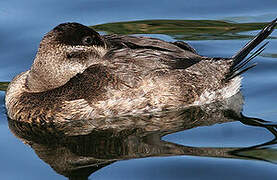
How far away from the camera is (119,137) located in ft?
27.3

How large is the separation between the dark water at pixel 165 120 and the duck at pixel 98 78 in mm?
274

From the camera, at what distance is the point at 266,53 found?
10633 mm

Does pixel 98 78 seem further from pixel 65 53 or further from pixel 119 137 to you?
pixel 119 137

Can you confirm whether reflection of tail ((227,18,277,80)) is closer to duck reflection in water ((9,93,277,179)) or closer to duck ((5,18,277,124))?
duck reflection in water ((9,93,277,179))

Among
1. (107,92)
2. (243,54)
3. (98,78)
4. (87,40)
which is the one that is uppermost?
(87,40)

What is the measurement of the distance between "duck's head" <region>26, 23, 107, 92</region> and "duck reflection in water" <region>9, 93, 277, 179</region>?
54cm

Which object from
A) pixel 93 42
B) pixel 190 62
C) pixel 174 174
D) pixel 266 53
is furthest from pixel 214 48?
pixel 174 174

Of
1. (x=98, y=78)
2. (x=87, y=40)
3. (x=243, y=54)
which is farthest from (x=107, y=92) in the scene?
(x=243, y=54)

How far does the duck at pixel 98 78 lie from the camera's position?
8.74 metres

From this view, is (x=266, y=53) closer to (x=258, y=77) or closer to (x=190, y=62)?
(x=258, y=77)

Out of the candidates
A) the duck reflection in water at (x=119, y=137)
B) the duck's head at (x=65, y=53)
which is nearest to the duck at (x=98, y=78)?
the duck's head at (x=65, y=53)

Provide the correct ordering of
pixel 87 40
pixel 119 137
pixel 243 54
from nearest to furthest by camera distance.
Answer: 1. pixel 119 137
2. pixel 87 40
3. pixel 243 54

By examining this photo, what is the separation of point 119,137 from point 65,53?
46.5 inches

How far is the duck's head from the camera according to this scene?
8672 millimetres
